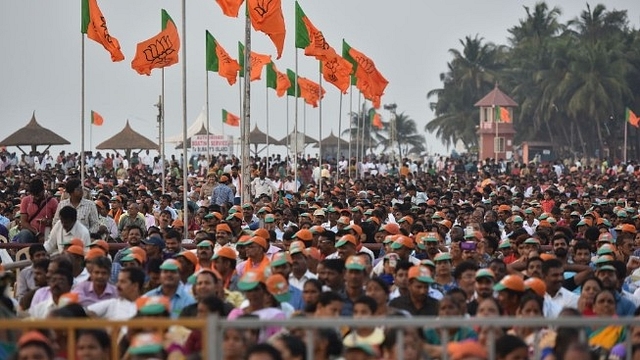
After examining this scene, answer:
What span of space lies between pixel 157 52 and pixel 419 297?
1478 centimetres

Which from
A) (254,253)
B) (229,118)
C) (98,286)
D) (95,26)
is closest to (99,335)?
(98,286)

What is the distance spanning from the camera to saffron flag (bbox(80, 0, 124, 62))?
26.2 meters

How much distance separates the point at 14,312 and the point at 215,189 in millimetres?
14863

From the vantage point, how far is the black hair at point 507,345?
8.35m

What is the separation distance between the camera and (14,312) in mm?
12000

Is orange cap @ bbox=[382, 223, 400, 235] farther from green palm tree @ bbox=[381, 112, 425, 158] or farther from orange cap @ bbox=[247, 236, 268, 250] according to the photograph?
green palm tree @ bbox=[381, 112, 425, 158]

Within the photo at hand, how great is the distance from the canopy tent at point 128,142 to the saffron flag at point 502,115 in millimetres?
27843

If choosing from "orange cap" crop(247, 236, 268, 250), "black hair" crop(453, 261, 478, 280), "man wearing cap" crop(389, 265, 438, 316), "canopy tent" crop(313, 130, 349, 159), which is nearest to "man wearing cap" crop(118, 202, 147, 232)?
"orange cap" crop(247, 236, 268, 250)

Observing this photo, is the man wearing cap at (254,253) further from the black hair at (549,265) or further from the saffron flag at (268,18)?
the saffron flag at (268,18)

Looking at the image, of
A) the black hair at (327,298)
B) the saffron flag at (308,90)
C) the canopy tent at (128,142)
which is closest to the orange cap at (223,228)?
the black hair at (327,298)

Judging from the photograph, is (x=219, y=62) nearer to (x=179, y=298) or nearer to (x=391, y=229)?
(x=391, y=229)

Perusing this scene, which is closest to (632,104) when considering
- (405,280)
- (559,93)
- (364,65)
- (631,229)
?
(559,93)

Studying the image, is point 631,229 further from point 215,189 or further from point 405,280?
point 215,189

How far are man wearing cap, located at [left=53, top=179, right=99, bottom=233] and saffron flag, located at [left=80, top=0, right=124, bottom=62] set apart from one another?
28.6ft
